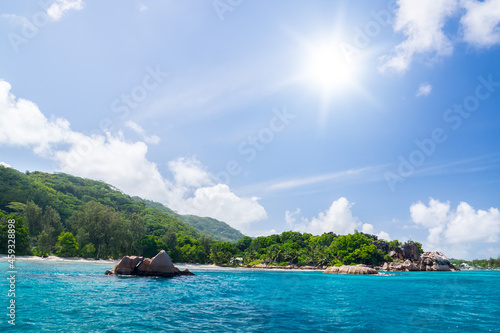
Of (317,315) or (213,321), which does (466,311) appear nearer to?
(317,315)

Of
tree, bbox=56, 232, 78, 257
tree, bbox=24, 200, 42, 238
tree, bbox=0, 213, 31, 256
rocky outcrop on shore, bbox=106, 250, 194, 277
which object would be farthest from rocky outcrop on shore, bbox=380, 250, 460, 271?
tree, bbox=24, 200, 42, 238

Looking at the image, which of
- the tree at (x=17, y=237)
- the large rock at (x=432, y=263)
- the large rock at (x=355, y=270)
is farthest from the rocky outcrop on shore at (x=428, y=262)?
the tree at (x=17, y=237)

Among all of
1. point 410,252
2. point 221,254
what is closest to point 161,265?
point 221,254

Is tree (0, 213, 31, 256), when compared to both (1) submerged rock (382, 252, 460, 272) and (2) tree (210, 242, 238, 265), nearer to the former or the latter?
(2) tree (210, 242, 238, 265)

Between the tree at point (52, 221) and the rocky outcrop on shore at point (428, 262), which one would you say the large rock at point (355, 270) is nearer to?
the rocky outcrop on shore at point (428, 262)

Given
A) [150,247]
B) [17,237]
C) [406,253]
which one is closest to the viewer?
[17,237]

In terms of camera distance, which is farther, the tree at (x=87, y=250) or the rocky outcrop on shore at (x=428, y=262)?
the rocky outcrop on shore at (x=428, y=262)

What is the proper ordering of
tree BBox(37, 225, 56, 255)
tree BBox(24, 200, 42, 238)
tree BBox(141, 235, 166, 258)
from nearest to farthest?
1. tree BBox(37, 225, 56, 255)
2. tree BBox(24, 200, 42, 238)
3. tree BBox(141, 235, 166, 258)

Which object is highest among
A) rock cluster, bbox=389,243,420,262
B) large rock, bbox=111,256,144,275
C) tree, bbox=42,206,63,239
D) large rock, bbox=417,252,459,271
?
tree, bbox=42,206,63,239

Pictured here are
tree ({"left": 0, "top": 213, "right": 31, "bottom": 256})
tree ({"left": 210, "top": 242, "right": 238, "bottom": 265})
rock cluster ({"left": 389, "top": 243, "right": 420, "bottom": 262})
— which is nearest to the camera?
tree ({"left": 0, "top": 213, "right": 31, "bottom": 256})

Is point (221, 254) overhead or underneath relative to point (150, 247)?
underneath

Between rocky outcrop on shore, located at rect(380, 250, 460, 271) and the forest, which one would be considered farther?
rocky outcrop on shore, located at rect(380, 250, 460, 271)

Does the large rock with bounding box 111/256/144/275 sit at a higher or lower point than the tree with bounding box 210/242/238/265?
higher

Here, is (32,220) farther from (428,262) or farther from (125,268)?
(428,262)
